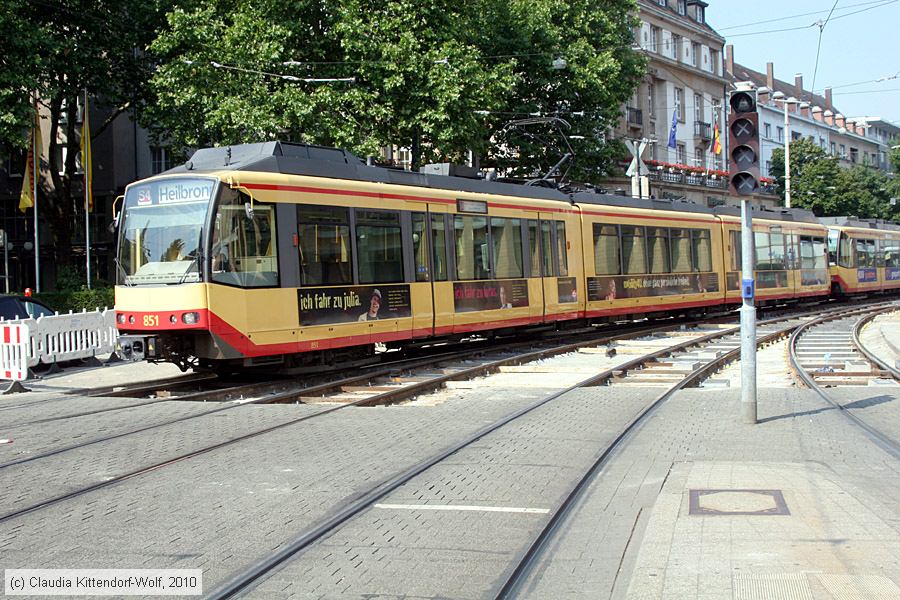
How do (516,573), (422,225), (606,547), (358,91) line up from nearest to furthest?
(516,573), (606,547), (422,225), (358,91)

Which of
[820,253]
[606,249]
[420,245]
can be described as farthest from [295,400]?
[820,253]

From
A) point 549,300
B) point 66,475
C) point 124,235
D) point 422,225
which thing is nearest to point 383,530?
point 66,475

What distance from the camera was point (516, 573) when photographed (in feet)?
17.7

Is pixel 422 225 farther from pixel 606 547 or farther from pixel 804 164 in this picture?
pixel 804 164

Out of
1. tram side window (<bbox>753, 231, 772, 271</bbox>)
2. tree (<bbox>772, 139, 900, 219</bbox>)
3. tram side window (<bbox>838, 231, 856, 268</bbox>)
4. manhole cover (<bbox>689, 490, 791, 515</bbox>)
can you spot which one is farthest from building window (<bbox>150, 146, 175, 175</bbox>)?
tree (<bbox>772, 139, 900, 219</bbox>)

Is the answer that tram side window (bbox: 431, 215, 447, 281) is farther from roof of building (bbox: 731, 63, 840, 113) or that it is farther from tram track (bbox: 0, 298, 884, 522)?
roof of building (bbox: 731, 63, 840, 113)

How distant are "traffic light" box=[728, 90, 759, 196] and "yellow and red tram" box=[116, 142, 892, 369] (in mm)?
6705

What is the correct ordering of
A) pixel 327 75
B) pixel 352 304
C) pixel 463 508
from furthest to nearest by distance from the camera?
pixel 327 75, pixel 352 304, pixel 463 508

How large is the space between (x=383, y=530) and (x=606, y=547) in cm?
141

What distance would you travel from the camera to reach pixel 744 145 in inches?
404

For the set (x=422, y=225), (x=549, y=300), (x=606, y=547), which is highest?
(x=422, y=225)

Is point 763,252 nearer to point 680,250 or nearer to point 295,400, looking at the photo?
point 680,250

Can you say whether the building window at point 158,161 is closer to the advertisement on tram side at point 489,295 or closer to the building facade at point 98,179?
the building facade at point 98,179

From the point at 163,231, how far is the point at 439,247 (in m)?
5.52
